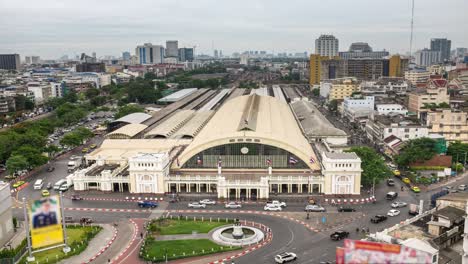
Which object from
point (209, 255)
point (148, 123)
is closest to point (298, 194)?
point (209, 255)

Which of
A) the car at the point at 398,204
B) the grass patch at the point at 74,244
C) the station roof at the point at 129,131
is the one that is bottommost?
the grass patch at the point at 74,244

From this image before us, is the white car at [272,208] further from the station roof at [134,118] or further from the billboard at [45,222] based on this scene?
the station roof at [134,118]

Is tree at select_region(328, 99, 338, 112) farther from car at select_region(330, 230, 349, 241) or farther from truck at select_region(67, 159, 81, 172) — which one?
car at select_region(330, 230, 349, 241)

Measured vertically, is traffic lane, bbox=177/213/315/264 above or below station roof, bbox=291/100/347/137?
below

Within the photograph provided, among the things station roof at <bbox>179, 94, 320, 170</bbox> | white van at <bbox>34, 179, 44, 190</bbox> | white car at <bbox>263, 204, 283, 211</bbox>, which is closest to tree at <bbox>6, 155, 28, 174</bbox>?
white van at <bbox>34, 179, 44, 190</bbox>

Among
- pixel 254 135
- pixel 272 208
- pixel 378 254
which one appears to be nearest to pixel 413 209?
pixel 272 208

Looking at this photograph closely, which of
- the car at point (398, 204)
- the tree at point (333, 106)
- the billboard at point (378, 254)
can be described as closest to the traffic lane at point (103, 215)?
the car at point (398, 204)
